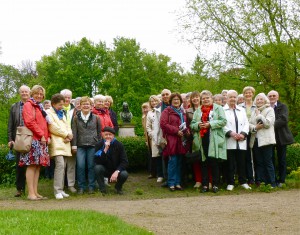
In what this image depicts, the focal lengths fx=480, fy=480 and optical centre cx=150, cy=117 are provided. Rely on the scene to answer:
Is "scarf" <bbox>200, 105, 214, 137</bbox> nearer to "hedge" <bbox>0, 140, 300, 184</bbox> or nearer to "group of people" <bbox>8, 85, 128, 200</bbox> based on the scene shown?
"group of people" <bbox>8, 85, 128, 200</bbox>

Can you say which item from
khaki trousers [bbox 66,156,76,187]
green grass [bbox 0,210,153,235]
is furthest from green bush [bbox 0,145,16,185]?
green grass [bbox 0,210,153,235]

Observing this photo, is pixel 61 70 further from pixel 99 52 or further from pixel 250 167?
pixel 250 167

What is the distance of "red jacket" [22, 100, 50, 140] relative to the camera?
851cm

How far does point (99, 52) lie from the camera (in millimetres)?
40500

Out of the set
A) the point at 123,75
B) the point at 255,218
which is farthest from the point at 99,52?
the point at 255,218

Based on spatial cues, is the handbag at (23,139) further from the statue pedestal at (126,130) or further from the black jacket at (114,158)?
the statue pedestal at (126,130)

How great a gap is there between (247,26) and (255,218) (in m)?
12.0

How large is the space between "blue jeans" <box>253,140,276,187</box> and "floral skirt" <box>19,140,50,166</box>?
14.0 ft

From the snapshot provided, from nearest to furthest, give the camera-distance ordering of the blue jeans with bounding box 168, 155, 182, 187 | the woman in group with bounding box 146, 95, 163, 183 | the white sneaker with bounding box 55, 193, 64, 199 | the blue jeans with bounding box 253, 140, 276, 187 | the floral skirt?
the floral skirt → the white sneaker with bounding box 55, 193, 64, 199 → the blue jeans with bounding box 253, 140, 276, 187 → the blue jeans with bounding box 168, 155, 182, 187 → the woman in group with bounding box 146, 95, 163, 183

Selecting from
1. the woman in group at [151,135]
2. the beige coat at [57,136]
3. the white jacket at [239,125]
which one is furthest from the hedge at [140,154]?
the beige coat at [57,136]

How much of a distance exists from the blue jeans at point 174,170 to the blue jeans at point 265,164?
1.61 m

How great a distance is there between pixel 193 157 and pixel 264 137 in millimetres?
1476

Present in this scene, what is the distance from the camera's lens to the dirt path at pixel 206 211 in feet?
19.8

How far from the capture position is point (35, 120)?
28.4 feet
